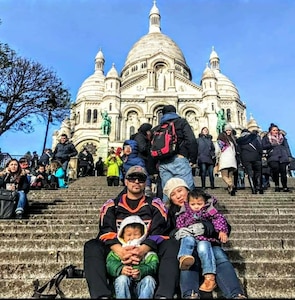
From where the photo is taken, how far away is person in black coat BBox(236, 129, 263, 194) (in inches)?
348

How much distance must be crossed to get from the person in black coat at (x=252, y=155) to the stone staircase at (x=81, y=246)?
167cm

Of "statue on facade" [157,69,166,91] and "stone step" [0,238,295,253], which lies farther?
"statue on facade" [157,69,166,91]

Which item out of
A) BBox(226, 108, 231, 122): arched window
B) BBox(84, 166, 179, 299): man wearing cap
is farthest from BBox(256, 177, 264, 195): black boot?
BBox(226, 108, 231, 122): arched window

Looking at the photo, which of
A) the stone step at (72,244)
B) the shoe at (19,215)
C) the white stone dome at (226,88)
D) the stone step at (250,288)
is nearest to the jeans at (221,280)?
the stone step at (250,288)

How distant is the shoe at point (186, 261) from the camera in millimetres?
3244

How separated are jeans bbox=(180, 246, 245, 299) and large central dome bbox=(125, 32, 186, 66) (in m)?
52.0

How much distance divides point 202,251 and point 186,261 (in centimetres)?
28

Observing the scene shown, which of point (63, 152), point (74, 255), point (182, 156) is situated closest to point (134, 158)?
point (182, 156)

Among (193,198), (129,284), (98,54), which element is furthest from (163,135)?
(98,54)

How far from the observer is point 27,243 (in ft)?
15.9

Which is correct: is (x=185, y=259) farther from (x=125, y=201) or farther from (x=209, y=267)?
(x=125, y=201)

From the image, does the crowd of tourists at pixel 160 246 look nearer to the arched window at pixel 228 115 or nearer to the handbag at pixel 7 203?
the handbag at pixel 7 203

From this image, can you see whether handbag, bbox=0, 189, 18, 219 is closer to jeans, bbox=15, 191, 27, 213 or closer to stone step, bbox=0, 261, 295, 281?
jeans, bbox=15, 191, 27, 213

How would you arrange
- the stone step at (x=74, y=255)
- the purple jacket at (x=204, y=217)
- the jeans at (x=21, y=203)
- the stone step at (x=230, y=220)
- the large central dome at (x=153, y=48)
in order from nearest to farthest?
the purple jacket at (x=204, y=217), the stone step at (x=74, y=255), the stone step at (x=230, y=220), the jeans at (x=21, y=203), the large central dome at (x=153, y=48)
